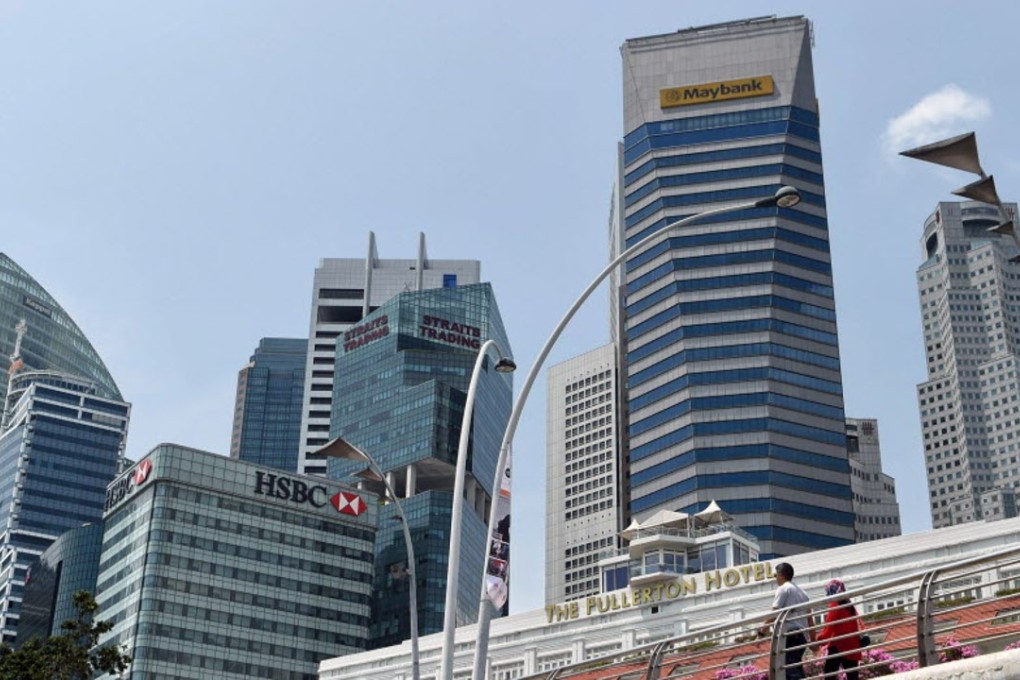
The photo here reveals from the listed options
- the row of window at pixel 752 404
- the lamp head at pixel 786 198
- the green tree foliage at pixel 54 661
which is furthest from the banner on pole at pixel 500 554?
the row of window at pixel 752 404

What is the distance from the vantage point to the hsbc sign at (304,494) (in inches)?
6998

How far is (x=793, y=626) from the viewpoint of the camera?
63.3 feet

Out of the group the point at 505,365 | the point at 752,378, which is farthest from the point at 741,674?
the point at 752,378

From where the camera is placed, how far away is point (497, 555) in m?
29.1

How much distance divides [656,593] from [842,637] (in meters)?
74.6

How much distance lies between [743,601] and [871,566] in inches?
352

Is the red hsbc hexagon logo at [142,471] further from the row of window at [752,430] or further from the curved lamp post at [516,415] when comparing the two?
the curved lamp post at [516,415]

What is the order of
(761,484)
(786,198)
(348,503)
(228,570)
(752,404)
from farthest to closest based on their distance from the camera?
(752,404) < (761,484) < (348,503) < (228,570) < (786,198)

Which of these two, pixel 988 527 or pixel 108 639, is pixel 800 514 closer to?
pixel 108 639

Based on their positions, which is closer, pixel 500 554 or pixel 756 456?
pixel 500 554

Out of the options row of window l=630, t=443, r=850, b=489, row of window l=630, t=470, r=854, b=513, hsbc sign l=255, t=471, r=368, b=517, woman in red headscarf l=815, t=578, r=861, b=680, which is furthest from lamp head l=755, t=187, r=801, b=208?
row of window l=630, t=443, r=850, b=489

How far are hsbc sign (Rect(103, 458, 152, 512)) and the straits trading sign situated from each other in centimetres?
9061

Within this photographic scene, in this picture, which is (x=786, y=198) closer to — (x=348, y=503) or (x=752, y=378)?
(x=348, y=503)

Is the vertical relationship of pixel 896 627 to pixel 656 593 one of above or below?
below
